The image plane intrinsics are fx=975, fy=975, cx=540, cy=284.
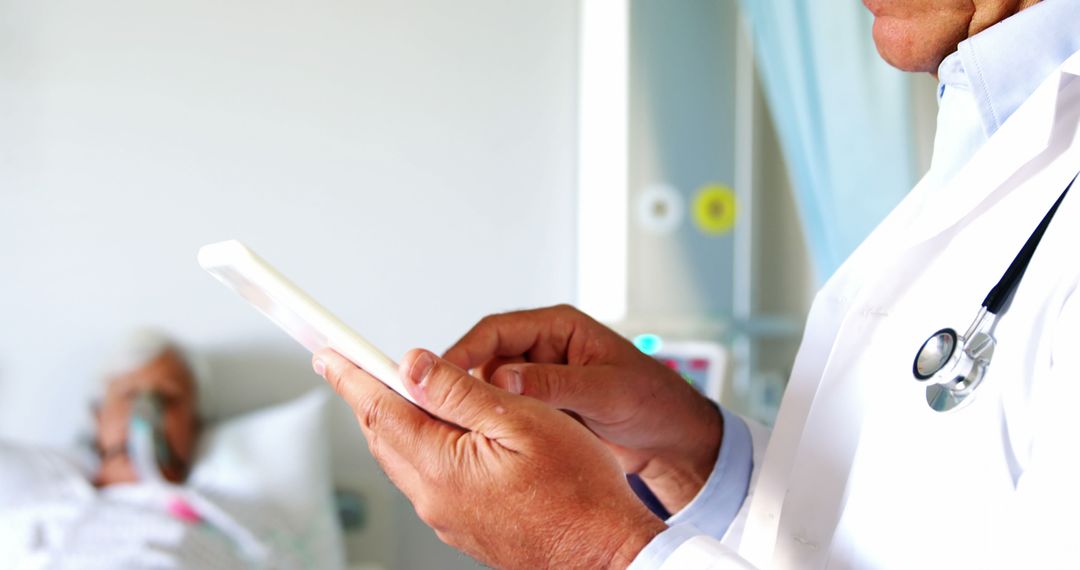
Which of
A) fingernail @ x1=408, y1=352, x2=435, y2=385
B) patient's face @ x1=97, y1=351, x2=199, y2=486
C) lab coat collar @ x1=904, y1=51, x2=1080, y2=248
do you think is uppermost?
lab coat collar @ x1=904, y1=51, x2=1080, y2=248

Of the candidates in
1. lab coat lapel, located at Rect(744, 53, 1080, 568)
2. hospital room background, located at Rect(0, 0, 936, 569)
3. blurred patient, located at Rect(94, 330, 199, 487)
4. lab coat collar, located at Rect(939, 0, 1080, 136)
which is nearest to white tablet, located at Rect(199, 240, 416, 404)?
lab coat lapel, located at Rect(744, 53, 1080, 568)

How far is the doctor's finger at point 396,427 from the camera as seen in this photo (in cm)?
51

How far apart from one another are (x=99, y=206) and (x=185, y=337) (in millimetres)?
296

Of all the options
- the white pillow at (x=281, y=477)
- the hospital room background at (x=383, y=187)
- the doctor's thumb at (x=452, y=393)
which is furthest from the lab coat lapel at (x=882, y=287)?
the white pillow at (x=281, y=477)

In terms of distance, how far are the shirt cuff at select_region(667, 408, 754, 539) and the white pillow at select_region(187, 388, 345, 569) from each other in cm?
110

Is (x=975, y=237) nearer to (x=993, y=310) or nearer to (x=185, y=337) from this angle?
(x=993, y=310)

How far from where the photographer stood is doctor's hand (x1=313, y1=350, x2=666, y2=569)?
19.4 inches

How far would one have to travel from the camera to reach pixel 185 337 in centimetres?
192

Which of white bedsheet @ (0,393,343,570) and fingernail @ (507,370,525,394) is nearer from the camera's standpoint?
fingernail @ (507,370,525,394)

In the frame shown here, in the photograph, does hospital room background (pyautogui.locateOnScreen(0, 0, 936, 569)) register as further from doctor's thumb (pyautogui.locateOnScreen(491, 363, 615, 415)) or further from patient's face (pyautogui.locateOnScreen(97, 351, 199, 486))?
doctor's thumb (pyautogui.locateOnScreen(491, 363, 615, 415))

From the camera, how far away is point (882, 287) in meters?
0.64

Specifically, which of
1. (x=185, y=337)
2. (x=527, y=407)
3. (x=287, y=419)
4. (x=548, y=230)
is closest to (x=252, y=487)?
(x=287, y=419)

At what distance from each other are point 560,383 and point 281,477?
1241 millimetres

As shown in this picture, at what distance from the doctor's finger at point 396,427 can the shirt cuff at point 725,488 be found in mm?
304
